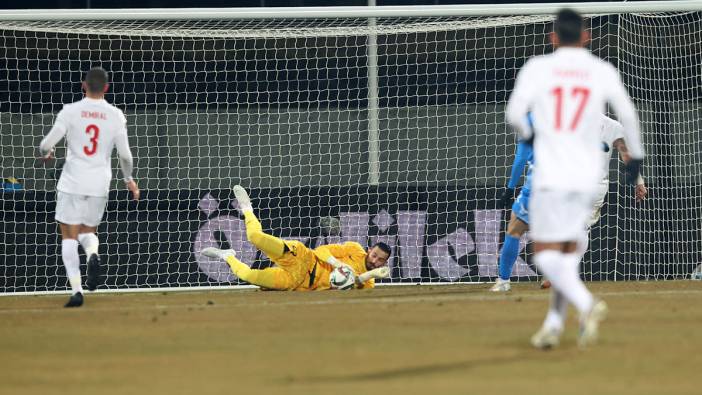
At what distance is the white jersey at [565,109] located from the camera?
7320mm

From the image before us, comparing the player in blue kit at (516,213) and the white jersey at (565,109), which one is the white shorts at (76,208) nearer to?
the player in blue kit at (516,213)

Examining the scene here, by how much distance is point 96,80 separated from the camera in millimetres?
11109

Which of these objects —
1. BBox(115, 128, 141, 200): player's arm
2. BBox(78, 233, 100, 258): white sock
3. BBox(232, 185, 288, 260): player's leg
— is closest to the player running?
BBox(232, 185, 288, 260): player's leg

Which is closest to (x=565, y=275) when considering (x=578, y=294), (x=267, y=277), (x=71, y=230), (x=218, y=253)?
(x=578, y=294)

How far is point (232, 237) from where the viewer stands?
15.3 metres

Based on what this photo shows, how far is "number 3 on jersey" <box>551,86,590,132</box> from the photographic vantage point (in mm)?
7355

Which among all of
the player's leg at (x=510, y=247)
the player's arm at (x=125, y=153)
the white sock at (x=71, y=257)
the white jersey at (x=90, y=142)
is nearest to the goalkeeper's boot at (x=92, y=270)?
the white sock at (x=71, y=257)

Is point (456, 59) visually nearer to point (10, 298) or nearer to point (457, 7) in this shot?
point (457, 7)

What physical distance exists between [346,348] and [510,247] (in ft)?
16.7

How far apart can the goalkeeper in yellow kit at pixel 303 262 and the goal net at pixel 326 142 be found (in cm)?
148

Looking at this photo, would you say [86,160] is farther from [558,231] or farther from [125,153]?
[558,231]

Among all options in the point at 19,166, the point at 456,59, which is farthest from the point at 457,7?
the point at 19,166

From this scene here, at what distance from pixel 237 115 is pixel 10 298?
174 inches

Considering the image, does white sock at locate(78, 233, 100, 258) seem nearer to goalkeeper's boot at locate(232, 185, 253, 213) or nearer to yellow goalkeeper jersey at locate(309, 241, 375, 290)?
goalkeeper's boot at locate(232, 185, 253, 213)
